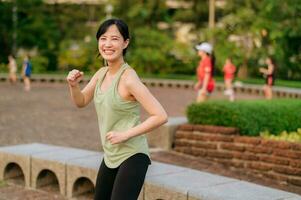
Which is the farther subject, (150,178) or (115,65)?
(150,178)

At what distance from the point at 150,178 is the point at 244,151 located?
3.26m

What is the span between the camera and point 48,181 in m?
7.47

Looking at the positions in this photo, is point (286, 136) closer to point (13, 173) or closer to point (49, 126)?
point (13, 173)

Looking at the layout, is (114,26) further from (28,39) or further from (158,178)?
(28,39)

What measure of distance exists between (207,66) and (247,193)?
749cm

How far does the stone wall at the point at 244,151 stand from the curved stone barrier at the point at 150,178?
230cm

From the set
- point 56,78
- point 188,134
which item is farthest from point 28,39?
point 188,134

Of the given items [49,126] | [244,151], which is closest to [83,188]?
[244,151]

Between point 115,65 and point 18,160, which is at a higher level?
point 115,65

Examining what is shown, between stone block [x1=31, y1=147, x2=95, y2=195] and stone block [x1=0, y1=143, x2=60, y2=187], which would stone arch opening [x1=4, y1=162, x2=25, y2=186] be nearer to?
stone block [x1=0, y1=143, x2=60, y2=187]

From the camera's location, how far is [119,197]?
3910 millimetres

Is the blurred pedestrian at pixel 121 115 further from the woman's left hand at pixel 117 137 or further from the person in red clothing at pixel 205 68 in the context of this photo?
the person in red clothing at pixel 205 68

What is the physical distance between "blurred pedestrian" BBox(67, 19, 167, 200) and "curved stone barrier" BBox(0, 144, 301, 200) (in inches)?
60.7

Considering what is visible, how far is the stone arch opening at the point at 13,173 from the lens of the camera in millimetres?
7780
